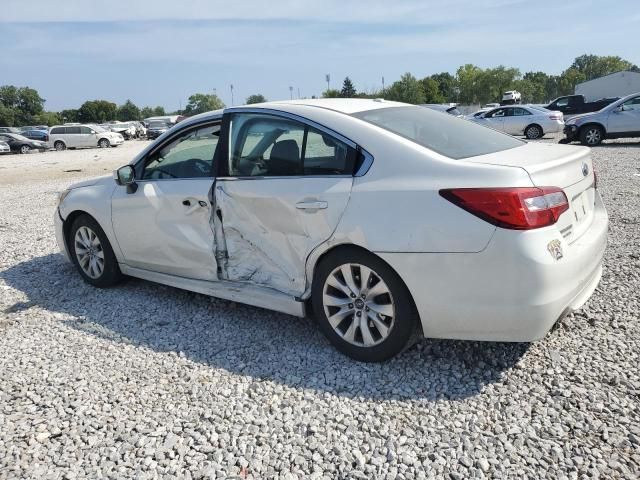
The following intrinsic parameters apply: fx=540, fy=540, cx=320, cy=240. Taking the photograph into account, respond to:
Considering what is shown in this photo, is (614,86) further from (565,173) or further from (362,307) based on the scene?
(362,307)

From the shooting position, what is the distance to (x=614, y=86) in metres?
74.9

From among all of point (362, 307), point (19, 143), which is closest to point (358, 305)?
point (362, 307)

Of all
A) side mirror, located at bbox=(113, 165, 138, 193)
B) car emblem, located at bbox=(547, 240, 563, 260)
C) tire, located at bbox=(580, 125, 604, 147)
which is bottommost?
tire, located at bbox=(580, 125, 604, 147)

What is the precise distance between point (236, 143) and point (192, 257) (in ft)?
3.12

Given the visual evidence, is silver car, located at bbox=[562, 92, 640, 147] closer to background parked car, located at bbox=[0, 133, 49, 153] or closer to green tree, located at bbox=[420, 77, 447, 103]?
background parked car, located at bbox=[0, 133, 49, 153]

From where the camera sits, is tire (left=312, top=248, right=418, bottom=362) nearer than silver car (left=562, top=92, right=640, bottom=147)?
Yes

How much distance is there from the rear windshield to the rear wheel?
20.1m

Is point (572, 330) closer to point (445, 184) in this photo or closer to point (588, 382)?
point (588, 382)

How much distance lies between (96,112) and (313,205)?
383 ft

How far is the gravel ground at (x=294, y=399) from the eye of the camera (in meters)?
2.53

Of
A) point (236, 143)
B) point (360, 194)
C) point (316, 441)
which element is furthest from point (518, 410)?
point (236, 143)

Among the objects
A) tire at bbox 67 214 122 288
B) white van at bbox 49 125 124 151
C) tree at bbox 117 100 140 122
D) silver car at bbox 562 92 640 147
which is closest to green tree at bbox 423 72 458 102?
tree at bbox 117 100 140 122

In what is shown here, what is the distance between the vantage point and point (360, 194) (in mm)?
3164

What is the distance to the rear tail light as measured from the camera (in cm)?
276
